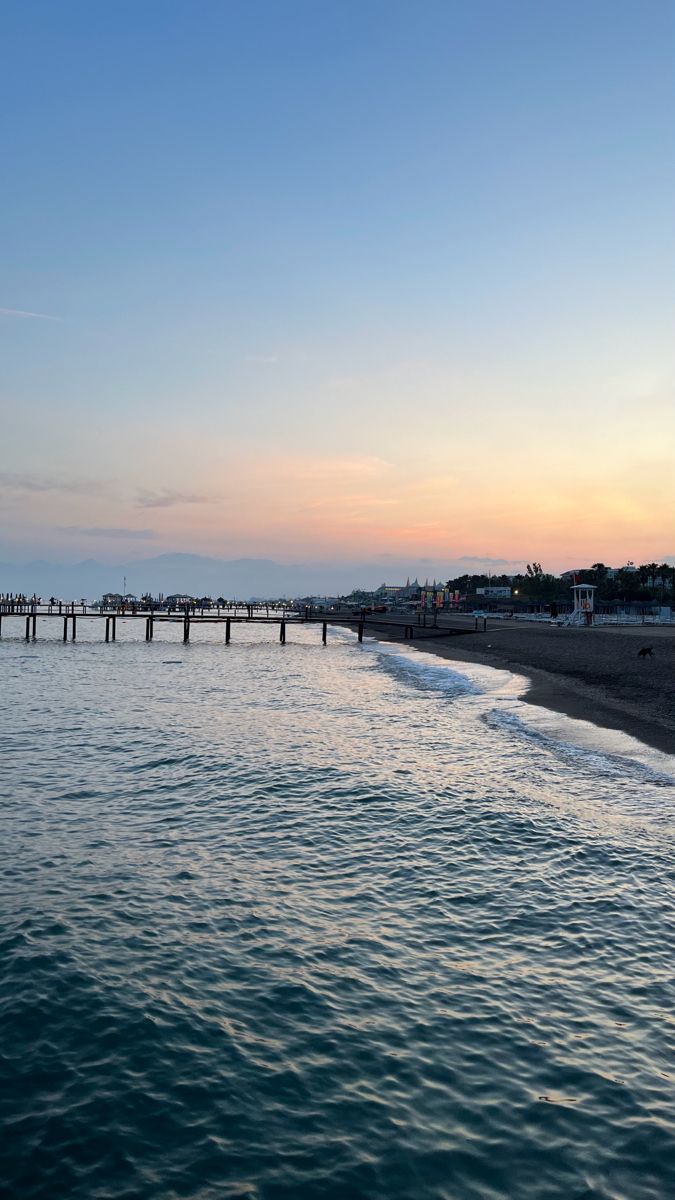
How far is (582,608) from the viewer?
318 ft

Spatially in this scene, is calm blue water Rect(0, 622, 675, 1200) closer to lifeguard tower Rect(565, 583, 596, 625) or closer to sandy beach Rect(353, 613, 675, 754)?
sandy beach Rect(353, 613, 675, 754)

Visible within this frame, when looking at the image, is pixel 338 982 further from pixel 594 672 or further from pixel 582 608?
pixel 582 608

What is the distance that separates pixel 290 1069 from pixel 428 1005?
5.77ft

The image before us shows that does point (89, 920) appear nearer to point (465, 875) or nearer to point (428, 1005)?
point (428, 1005)

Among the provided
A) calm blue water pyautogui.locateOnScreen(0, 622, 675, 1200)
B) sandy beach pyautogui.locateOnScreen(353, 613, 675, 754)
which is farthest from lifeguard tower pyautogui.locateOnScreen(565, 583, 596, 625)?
calm blue water pyautogui.locateOnScreen(0, 622, 675, 1200)

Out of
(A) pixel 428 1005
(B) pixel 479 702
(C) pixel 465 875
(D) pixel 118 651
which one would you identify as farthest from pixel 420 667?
(A) pixel 428 1005

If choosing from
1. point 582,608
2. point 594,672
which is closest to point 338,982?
point 594,672

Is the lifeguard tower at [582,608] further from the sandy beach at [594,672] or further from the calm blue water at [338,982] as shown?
the calm blue water at [338,982]

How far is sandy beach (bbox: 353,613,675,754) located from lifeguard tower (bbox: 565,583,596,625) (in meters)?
16.3

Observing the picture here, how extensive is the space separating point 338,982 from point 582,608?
95.0 m

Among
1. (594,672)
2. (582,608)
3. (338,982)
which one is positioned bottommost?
(338,982)

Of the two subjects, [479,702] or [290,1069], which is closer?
[290,1069]

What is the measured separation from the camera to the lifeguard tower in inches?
3676

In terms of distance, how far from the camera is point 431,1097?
246 inches
